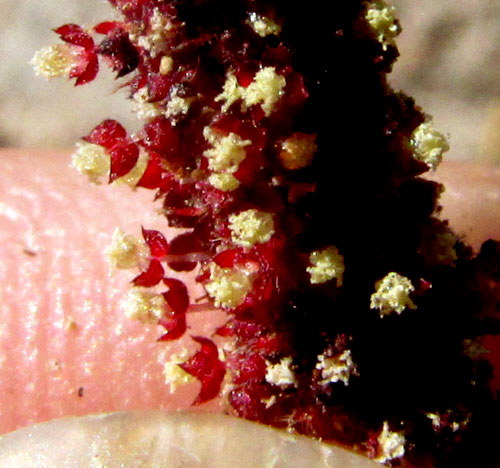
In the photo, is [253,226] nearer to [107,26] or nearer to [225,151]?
[225,151]

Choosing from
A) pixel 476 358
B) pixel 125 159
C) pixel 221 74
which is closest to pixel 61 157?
pixel 125 159

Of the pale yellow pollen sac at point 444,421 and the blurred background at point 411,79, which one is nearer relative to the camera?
the pale yellow pollen sac at point 444,421

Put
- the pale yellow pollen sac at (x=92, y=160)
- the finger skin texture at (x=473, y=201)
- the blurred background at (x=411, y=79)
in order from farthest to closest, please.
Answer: the blurred background at (x=411, y=79) < the finger skin texture at (x=473, y=201) < the pale yellow pollen sac at (x=92, y=160)

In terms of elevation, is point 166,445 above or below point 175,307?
below

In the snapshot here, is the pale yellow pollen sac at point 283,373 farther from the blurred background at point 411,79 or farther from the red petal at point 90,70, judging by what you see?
the blurred background at point 411,79

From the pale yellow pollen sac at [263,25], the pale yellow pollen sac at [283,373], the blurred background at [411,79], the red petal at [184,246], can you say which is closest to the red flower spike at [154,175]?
the red petal at [184,246]

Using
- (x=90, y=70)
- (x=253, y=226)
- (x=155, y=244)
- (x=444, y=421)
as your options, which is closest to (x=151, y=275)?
(x=155, y=244)
